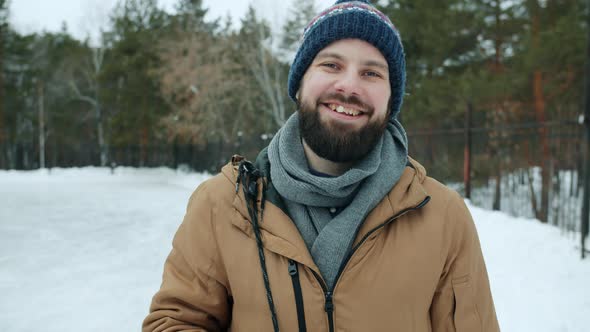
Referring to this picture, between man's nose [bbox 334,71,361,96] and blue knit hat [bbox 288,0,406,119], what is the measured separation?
162 millimetres

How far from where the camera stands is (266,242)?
54.7 inches

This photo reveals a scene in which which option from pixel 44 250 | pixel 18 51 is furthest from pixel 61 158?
pixel 44 250

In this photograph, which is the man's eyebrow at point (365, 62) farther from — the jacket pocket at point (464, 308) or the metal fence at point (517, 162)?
the metal fence at point (517, 162)

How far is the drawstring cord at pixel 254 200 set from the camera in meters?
1.38

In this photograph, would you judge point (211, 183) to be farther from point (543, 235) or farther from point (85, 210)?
point (85, 210)

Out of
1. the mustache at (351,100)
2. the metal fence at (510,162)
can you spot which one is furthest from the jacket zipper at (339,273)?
the metal fence at (510,162)

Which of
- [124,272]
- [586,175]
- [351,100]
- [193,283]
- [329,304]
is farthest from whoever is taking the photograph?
[124,272]

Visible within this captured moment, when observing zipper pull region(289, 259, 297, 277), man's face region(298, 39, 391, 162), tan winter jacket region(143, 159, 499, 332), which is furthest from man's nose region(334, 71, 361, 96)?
zipper pull region(289, 259, 297, 277)

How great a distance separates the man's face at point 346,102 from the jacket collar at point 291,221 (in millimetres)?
220

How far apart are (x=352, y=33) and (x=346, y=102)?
278 mm

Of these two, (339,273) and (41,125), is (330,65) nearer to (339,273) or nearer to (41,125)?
(339,273)

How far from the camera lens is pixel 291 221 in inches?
55.8

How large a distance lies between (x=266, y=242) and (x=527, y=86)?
34.6ft

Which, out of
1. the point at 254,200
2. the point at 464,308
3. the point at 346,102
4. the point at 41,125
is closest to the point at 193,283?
the point at 254,200
